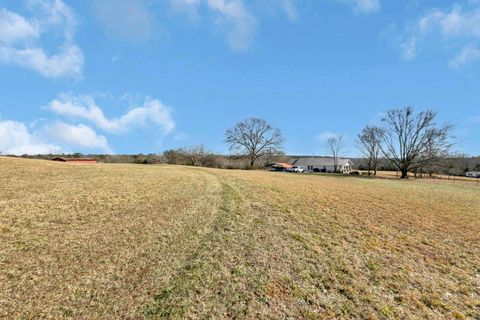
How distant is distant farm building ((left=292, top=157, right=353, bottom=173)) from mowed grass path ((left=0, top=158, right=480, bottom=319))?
8422 centimetres

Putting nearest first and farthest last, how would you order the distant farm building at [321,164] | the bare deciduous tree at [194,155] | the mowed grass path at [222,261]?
the mowed grass path at [222,261] < the bare deciduous tree at [194,155] < the distant farm building at [321,164]

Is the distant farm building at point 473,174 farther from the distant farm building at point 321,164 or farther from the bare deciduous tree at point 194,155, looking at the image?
the bare deciduous tree at point 194,155

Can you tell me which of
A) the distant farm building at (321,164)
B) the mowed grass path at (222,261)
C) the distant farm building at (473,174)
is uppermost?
the distant farm building at (321,164)

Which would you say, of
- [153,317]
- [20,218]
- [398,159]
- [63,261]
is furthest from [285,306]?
[398,159]

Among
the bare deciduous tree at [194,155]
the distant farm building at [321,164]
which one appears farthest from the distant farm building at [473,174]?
the bare deciduous tree at [194,155]

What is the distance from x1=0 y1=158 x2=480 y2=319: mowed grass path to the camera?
16.3 ft

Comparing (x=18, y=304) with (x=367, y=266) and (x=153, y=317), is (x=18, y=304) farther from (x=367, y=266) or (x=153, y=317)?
(x=367, y=266)

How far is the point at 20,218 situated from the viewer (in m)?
8.74

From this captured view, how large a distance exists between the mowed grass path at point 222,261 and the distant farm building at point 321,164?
84.2 meters

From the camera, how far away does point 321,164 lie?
97375 millimetres

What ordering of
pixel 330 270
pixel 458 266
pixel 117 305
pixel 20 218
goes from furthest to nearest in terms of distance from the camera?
pixel 20 218 < pixel 458 266 < pixel 330 270 < pixel 117 305

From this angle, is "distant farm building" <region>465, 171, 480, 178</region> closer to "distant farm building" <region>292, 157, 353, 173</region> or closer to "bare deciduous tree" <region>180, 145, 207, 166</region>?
"distant farm building" <region>292, 157, 353, 173</region>

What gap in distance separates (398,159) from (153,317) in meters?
55.8

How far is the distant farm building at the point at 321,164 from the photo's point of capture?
94312 mm
